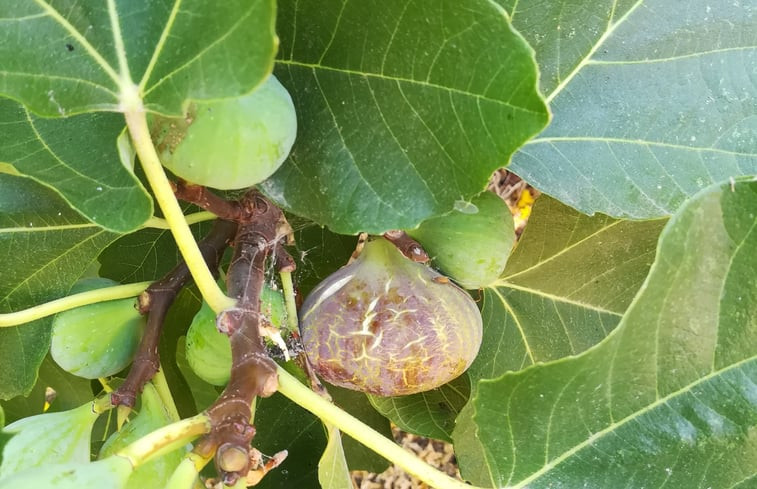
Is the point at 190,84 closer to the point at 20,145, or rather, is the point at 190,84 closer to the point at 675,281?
the point at 20,145

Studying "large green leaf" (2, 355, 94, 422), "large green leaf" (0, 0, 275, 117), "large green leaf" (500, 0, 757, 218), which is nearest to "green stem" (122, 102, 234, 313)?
"large green leaf" (0, 0, 275, 117)

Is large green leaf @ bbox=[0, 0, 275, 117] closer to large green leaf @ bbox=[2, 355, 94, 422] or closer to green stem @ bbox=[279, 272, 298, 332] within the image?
green stem @ bbox=[279, 272, 298, 332]

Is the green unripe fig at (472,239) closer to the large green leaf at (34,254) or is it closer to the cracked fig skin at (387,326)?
the cracked fig skin at (387,326)

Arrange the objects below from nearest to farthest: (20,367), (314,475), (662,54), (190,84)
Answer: (190,84) → (662,54) → (20,367) → (314,475)

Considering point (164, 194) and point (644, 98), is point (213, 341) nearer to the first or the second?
point (164, 194)

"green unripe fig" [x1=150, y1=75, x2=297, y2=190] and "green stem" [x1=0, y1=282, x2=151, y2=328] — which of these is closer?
"green unripe fig" [x1=150, y1=75, x2=297, y2=190]

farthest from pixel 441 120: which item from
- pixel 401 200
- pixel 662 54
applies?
pixel 662 54

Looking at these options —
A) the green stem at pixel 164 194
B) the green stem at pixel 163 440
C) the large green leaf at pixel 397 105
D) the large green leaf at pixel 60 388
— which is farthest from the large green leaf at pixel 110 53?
the large green leaf at pixel 60 388
